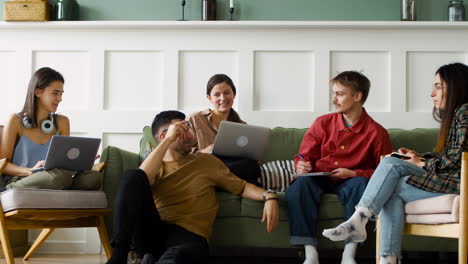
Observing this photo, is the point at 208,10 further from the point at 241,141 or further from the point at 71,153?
the point at 71,153

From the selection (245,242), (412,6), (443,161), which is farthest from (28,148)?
(412,6)

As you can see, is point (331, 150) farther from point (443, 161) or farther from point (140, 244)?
point (140, 244)

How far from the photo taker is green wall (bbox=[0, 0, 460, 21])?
3867mm

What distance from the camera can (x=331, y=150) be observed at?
3.16m

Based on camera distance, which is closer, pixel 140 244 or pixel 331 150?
pixel 140 244

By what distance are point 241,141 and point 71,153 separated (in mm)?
794

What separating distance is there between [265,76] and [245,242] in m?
1.26

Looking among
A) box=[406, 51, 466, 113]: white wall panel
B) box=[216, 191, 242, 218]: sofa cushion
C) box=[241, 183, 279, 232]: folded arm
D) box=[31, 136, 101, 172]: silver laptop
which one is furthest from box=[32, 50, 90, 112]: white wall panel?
box=[406, 51, 466, 113]: white wall panel

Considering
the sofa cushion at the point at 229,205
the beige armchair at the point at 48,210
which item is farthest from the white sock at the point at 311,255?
the beige armchair at the point at 48,210

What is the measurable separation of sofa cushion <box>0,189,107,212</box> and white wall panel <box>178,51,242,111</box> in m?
1.07

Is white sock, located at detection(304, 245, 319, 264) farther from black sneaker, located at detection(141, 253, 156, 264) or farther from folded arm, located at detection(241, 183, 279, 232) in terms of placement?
black sneaker, located at detection(141, 253, 156, 264)

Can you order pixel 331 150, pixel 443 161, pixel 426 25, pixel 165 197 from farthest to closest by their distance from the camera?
1. pixel 426 25
2. pixel 331 150
3. pixel 165 197
4. pixel 443 161

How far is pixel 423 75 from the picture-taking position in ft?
12.5

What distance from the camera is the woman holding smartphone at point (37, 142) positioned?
2.85 metres
